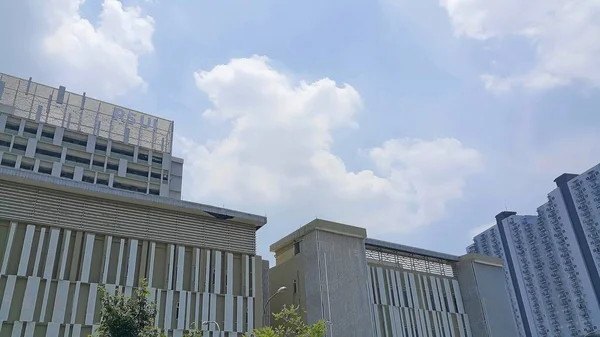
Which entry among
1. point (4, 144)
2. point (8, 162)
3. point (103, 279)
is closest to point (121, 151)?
point (8, 162)

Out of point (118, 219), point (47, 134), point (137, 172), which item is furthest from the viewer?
point (137, 172)

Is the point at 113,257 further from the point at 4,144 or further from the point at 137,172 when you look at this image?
the point at 137,172

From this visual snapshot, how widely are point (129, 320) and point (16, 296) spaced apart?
17573 mm

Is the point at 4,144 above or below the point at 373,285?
above

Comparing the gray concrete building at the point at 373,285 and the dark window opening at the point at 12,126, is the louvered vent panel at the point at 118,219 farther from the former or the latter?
the dark window opening at the point at 12,126

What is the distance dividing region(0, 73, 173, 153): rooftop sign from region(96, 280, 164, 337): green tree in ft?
214

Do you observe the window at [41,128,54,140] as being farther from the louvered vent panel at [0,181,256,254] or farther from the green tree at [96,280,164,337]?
the green tree at [96,280,164,337]

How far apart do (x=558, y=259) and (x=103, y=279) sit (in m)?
98.3

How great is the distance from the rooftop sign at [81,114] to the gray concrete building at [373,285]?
1718 inches

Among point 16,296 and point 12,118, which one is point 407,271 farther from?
point 12,118

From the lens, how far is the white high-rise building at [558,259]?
3755 inches

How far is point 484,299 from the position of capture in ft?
165

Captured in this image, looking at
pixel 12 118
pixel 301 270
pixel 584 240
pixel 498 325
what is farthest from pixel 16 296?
pixel 584 240

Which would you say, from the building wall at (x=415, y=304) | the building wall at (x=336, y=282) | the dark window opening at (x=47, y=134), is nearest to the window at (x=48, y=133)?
the dark window opening at (x=47, y=134)
